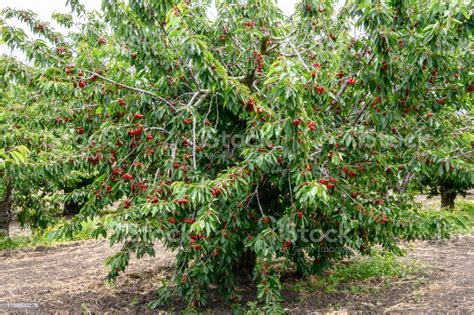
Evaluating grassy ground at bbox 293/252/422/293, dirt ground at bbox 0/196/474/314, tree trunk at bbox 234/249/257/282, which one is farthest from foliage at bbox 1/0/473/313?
grassy ground at bbox 293/252/422/293

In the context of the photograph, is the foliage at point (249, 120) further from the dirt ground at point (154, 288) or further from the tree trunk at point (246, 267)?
the dirt ground at point (154, 288)

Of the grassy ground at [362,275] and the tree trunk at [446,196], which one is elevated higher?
the tree trunk at [446,196]

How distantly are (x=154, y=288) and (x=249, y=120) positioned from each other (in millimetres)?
2759

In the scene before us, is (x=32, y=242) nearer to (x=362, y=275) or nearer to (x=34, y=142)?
(x=34, y=142)

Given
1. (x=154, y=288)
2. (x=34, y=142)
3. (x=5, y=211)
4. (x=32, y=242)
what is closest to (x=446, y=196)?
(x=154, y=288)

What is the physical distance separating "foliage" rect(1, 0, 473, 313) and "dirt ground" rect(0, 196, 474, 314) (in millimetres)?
625

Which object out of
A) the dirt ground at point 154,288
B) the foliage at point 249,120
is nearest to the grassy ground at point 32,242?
the dirt ground at point 154,288

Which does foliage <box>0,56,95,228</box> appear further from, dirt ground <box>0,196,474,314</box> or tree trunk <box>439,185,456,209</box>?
tree trunk <box>439,185,456,209</box>

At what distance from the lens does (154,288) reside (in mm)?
5227

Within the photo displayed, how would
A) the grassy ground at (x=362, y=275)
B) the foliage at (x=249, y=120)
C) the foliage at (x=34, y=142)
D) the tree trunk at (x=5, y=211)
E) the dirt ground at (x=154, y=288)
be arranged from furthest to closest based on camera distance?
the tree trunk at (x=5, y=211), the grassy ground at (x=362, y=275), the dirt ground at (x=154, y=288), the foliage at (x=34, y=142), the foliage at (x=249, y=120)

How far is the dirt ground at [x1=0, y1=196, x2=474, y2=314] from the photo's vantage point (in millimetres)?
4488

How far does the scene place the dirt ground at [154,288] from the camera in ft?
14.7

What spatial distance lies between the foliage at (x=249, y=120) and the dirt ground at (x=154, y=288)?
62 centimetres

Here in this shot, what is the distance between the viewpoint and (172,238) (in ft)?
A: 13.3
